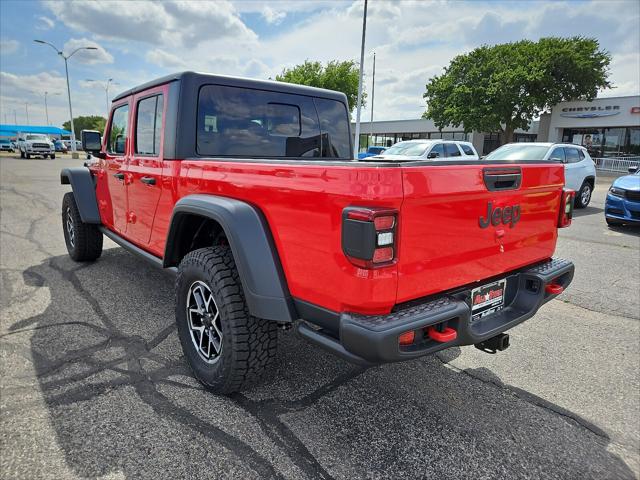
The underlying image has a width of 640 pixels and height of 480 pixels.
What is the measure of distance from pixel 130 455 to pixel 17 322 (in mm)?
2322

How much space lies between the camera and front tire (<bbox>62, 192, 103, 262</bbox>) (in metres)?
5.30

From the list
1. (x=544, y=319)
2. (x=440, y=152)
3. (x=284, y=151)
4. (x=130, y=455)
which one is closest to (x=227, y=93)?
(x=284, y=151)

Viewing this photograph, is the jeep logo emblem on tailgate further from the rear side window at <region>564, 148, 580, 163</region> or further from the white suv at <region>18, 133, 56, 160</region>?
the white suv at <region>18, 133, 56, 160</region>

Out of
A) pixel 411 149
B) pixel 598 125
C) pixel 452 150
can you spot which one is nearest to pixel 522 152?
pixel 452 150

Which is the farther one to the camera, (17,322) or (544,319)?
(544,319)

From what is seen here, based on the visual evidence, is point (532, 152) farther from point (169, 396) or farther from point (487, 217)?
point (169, 396)

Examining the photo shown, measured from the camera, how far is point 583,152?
40.0 feet

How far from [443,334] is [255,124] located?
7.38 feet

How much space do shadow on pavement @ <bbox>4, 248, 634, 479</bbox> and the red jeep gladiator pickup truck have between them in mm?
275

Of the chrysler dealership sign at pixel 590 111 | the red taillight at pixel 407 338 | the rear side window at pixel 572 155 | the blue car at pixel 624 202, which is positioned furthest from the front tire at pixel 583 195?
the chrysler dealership sign at pixel 590 111

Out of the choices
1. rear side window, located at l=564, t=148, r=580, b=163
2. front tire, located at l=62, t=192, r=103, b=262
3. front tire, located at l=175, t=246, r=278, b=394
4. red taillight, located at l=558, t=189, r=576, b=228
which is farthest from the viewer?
rear side window, located at l=564, t=148, r=580, b=163

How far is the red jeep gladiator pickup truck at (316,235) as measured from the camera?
1.91 m

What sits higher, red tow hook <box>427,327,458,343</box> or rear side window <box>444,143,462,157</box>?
rear side window <box>444,143,462,157</box>

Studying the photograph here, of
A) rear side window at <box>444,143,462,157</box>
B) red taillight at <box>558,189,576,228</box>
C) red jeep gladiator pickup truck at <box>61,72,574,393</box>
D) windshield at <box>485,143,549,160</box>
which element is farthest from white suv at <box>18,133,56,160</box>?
red taillight at <box>558,189,576,228</box>
